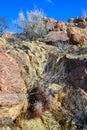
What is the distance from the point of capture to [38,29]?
13.5 meters

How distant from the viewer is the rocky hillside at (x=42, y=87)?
309 inches

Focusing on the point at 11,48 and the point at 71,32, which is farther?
the point at 71,32

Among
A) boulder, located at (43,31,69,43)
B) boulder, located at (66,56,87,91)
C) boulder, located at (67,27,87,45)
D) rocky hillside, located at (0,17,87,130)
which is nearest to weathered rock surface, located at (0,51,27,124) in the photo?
rocky hillside, located at (0,17,87,130)

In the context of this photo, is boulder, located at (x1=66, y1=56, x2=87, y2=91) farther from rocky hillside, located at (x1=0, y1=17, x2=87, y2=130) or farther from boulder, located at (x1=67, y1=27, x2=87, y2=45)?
boulder, located at (x1=67, y1=27, x2=87, y2=45)

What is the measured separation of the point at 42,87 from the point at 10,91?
1.38m

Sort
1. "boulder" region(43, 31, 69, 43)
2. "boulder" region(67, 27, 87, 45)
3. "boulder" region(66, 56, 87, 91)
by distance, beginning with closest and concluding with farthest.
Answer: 1. "boulder" region(66, 56, 87, 91)
2. "boulder" region(67, 27, 87, 45)
3. "boulder" region(43, 31, 69, 43)

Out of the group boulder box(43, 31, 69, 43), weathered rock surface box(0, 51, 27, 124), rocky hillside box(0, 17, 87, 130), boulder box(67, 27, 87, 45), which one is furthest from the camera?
boulder box(43, 31, 69, 43)

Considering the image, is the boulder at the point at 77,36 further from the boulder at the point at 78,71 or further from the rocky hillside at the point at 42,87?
the boulder at the point at 78,71

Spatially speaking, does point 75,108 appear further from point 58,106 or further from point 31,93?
point 31,93

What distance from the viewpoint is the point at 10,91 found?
7801 millimetres

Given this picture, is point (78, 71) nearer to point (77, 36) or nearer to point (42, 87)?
point (42, 87)

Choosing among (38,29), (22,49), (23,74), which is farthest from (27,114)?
(38,29)

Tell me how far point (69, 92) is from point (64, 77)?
0.62m

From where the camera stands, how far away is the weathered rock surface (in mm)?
7539
